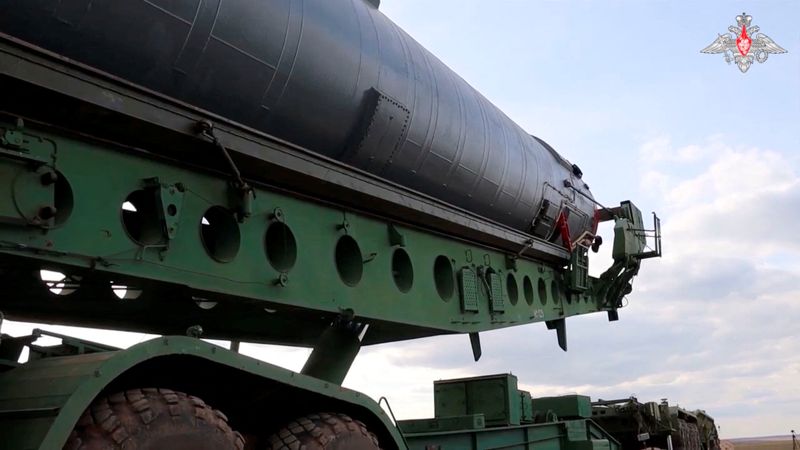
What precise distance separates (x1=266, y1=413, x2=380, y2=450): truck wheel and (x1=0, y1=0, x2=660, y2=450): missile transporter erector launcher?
0.04 feet

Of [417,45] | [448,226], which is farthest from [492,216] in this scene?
[417,45]

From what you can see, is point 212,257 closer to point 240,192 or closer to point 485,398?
point 240,192

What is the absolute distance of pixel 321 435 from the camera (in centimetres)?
438

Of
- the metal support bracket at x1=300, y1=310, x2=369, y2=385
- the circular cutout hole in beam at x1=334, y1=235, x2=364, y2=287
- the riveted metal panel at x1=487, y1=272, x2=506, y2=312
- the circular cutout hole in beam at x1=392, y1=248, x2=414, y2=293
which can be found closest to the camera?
the circular cutout hole in beam at x1=334, y1=235, x2=364, y2=287

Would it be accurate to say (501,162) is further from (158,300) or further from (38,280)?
(38,280)

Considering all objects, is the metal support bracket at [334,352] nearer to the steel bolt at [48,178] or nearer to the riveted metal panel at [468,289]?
the riveted metal panel at [468,289]

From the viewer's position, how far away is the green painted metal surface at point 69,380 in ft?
10.1

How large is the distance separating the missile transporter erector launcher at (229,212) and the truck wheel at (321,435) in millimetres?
12

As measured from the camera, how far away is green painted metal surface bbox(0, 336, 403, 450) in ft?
10.1

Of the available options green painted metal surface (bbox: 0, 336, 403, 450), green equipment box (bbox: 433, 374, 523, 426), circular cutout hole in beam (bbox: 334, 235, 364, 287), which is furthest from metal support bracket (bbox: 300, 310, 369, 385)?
green painted metal surface (bbox: 0, 336, 403, 450)

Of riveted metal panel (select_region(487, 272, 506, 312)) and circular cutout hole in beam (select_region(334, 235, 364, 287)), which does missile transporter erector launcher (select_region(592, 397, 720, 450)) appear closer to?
riveted metal panel (select_region(487, 272, 506, 312))

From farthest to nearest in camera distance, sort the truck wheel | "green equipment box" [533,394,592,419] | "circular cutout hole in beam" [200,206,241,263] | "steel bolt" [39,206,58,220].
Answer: "green equipment box" [533,394,592,419] → "circular cutout hole in beam" [200,206,241,263] → the truck wheel → "steel bolt" [39,206,58,220]

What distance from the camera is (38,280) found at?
5.08 m

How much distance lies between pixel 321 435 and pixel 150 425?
4.04ft
